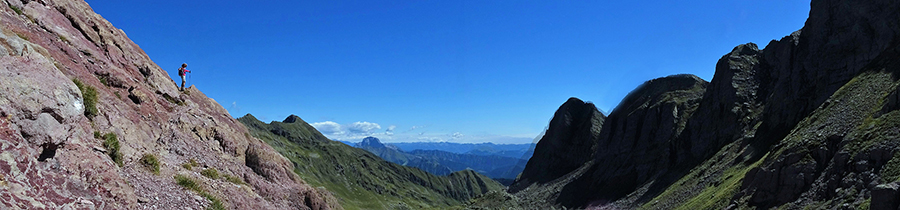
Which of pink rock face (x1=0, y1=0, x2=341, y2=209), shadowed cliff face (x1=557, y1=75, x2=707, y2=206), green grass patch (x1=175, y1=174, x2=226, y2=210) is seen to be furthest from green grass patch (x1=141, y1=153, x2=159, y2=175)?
shadowed cliff face (x1=557, y1=75, x2=707, y2=206)

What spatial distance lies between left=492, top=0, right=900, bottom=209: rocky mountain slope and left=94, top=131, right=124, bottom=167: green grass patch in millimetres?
44871

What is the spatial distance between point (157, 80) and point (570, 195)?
126046 mm

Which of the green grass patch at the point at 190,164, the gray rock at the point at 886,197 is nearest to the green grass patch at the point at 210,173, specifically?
the green grass patch at the point at 190,164

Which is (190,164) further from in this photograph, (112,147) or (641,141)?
(641,141)

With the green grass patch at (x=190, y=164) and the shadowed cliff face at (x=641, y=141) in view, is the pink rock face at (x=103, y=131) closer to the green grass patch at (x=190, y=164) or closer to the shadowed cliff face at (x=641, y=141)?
the green grass patch at (x=190, y=164)

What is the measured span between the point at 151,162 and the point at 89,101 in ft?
12.5

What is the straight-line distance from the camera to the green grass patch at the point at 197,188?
64.0 feet

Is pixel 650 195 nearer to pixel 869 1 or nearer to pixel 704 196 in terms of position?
pixel 704 196

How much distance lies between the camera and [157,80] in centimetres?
3238

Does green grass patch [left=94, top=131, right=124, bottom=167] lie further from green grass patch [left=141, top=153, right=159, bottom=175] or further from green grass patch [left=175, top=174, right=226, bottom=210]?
green grass patch [left=175, top=174, right=226, bottom=210]

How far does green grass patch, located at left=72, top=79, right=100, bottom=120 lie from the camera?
63.0ft

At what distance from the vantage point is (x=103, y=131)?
19328mm

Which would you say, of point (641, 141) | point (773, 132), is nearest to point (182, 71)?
point (773, 132)

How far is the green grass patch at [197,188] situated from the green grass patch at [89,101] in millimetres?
4596
